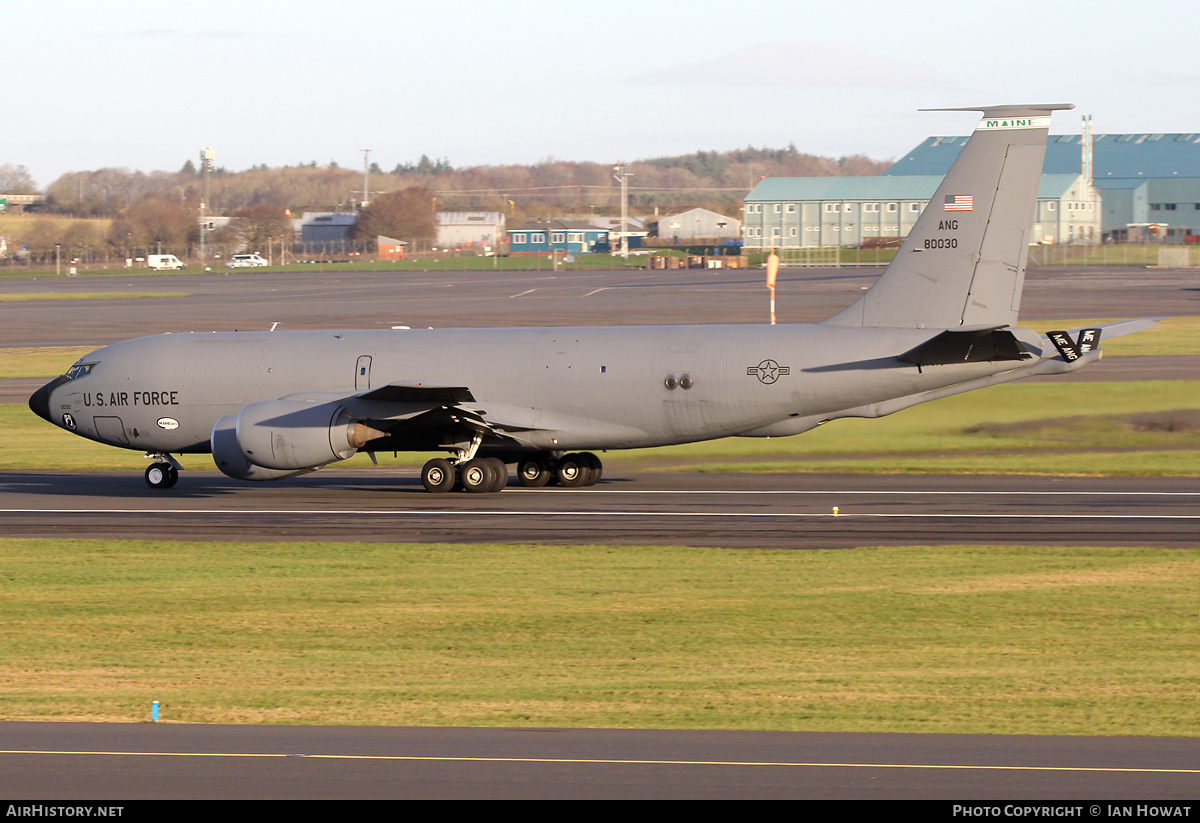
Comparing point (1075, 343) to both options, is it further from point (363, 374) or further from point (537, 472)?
point (363, 374)

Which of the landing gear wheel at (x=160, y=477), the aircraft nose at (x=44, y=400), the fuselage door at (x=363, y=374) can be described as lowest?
the landing gear wheel at (x=160, y=477)

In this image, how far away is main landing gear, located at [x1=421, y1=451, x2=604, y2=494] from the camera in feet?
108


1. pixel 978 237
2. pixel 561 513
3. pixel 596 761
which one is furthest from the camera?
pixel 978 237

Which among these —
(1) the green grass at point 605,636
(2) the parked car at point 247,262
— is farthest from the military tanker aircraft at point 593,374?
(2) the parked car at point 247,262

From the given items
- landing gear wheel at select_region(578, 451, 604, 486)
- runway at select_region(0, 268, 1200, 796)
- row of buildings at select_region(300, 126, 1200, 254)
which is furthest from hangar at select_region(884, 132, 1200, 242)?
landing gear wheel at select_region(578, 451, 604, 486)

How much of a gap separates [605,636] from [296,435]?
15516 mm

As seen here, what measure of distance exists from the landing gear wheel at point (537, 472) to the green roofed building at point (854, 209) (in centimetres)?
11151

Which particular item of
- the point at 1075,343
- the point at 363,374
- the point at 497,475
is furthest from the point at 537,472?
the point at 1075,343

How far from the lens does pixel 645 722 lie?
13.2 m

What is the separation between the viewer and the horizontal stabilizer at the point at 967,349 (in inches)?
1113

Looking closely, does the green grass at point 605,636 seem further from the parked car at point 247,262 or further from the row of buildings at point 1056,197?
the parked car at point 247,262

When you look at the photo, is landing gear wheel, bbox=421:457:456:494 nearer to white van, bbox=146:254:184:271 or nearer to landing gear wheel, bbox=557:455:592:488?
landing gear wheel, bbox=557:455:592:488

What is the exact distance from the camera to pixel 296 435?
103 feet

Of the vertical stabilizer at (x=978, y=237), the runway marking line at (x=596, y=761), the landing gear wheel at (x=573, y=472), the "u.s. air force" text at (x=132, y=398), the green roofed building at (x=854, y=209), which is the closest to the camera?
the runway marking line at (x=596, y=761)
